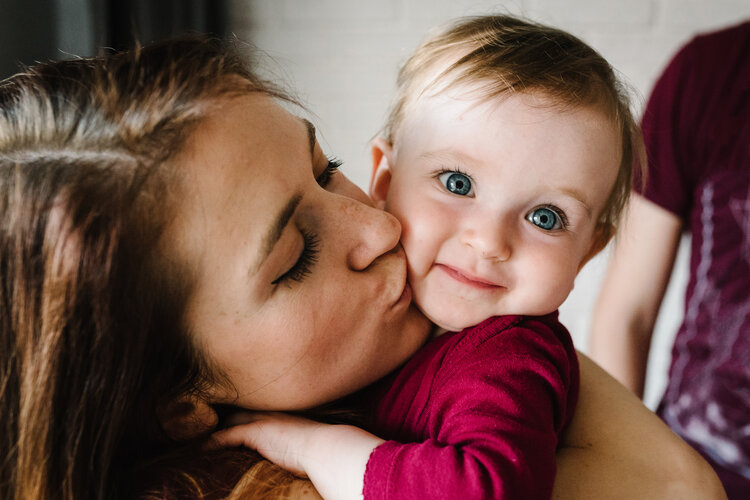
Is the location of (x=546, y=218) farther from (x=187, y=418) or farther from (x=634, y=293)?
(x=634, y=293)

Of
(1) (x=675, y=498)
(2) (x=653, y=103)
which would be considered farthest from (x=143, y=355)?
(2) (x=653, y=103)

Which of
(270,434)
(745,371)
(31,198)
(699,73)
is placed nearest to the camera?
(31,198)

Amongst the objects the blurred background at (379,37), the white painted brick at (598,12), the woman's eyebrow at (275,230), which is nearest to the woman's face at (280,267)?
the woman's eyebrow at (275,230)

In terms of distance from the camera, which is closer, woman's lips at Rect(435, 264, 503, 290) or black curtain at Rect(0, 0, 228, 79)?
woman's lips at Rect(435, 264, 503, 290)

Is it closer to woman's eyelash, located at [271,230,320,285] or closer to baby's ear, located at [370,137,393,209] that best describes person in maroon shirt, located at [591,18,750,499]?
baby's ear, located at [370,137,393,209]

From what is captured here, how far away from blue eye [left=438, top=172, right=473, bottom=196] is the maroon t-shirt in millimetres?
802

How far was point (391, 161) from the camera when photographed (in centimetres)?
94

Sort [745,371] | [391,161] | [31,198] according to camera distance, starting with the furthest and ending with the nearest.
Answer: [745,371] < [391,161] < [31,198]

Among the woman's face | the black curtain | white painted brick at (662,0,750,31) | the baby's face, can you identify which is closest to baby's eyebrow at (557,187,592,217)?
the baby's face

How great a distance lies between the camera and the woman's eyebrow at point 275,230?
0.66 m

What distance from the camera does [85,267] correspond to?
585 millimetres

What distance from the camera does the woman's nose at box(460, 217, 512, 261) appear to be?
2.55 feet

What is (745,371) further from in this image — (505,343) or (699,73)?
(505,343)

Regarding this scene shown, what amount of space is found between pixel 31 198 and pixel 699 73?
1349mm
